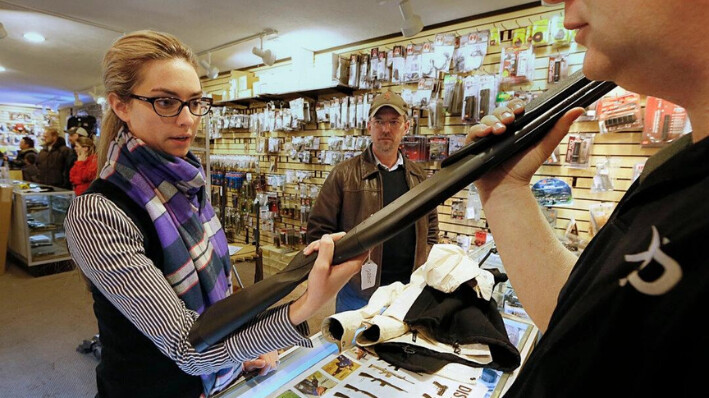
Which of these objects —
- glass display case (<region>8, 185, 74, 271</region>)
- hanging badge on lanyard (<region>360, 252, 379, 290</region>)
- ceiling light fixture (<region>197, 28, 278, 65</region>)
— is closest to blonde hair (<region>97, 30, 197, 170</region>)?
hanging badge on lanyard (<region>360, 252, 379, 290</region>)

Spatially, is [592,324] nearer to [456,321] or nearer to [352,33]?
[456,321]

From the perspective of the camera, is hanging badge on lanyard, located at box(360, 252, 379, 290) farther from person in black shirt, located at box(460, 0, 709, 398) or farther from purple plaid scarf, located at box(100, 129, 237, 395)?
person in black shirt, located at box(460, 0, 709, 398)

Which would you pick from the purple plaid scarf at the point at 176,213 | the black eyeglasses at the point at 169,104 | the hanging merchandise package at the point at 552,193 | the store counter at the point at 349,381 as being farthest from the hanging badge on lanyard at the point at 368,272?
the hanging merchandise package at the point at 552,193

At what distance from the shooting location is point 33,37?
4.54 metres

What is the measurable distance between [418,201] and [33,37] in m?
6.28

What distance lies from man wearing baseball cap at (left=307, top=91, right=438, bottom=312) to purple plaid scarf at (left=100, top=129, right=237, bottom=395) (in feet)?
3.94

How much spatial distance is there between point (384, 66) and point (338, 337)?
3.18m

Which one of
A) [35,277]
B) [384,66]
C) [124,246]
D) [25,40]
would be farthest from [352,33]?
[35,277]

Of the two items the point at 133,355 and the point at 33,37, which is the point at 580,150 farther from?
the point at 33,37

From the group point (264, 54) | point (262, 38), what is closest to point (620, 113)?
point (264, 54)

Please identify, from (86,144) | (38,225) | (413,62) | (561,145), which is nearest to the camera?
(561,145)

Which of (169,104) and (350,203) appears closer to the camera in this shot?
(169,104)

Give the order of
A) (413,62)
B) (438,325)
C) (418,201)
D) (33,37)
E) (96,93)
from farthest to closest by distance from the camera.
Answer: (96,93) < (33,37) < (413,62) < (438,325) < (418,201)

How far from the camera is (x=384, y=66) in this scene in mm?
3568
